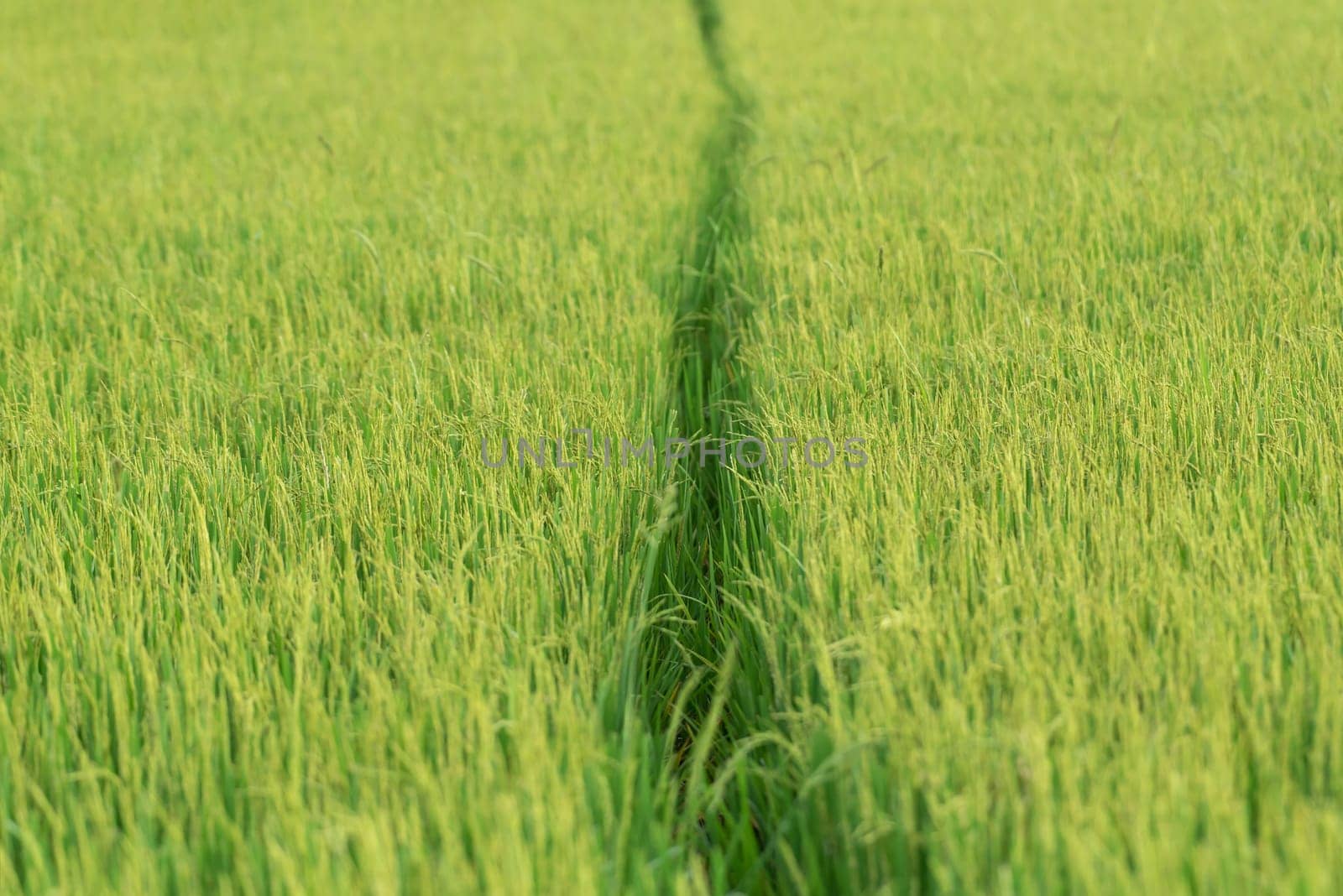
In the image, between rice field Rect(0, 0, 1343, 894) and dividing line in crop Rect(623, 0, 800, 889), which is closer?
rice field Rect(0, 0, 1343, 894)

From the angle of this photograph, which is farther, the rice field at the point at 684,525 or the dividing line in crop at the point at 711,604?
the dividing line in crop at the point at 711,604

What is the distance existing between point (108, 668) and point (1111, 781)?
0.94 m

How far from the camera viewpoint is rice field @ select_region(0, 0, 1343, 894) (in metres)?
0.98

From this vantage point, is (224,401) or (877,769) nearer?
(877,769)

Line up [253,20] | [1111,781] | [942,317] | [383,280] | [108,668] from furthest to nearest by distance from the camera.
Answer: [253,20]
[383,280]
[942,317]
[108,668]
[1111,781]

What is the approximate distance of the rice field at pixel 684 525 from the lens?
0.98 m

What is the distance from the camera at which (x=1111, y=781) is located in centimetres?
100

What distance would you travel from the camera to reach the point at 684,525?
1690 mm

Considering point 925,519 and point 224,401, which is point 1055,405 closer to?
point 925,519

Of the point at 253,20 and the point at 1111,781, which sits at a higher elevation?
the point at 253,20

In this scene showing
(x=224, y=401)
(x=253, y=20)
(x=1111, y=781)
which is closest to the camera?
(x=1111, y=781)

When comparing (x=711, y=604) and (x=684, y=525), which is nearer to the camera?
(x=711, y=604)

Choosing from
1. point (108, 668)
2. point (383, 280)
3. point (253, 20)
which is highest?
point (253, 20)

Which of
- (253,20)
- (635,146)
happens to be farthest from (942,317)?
(253,20)
